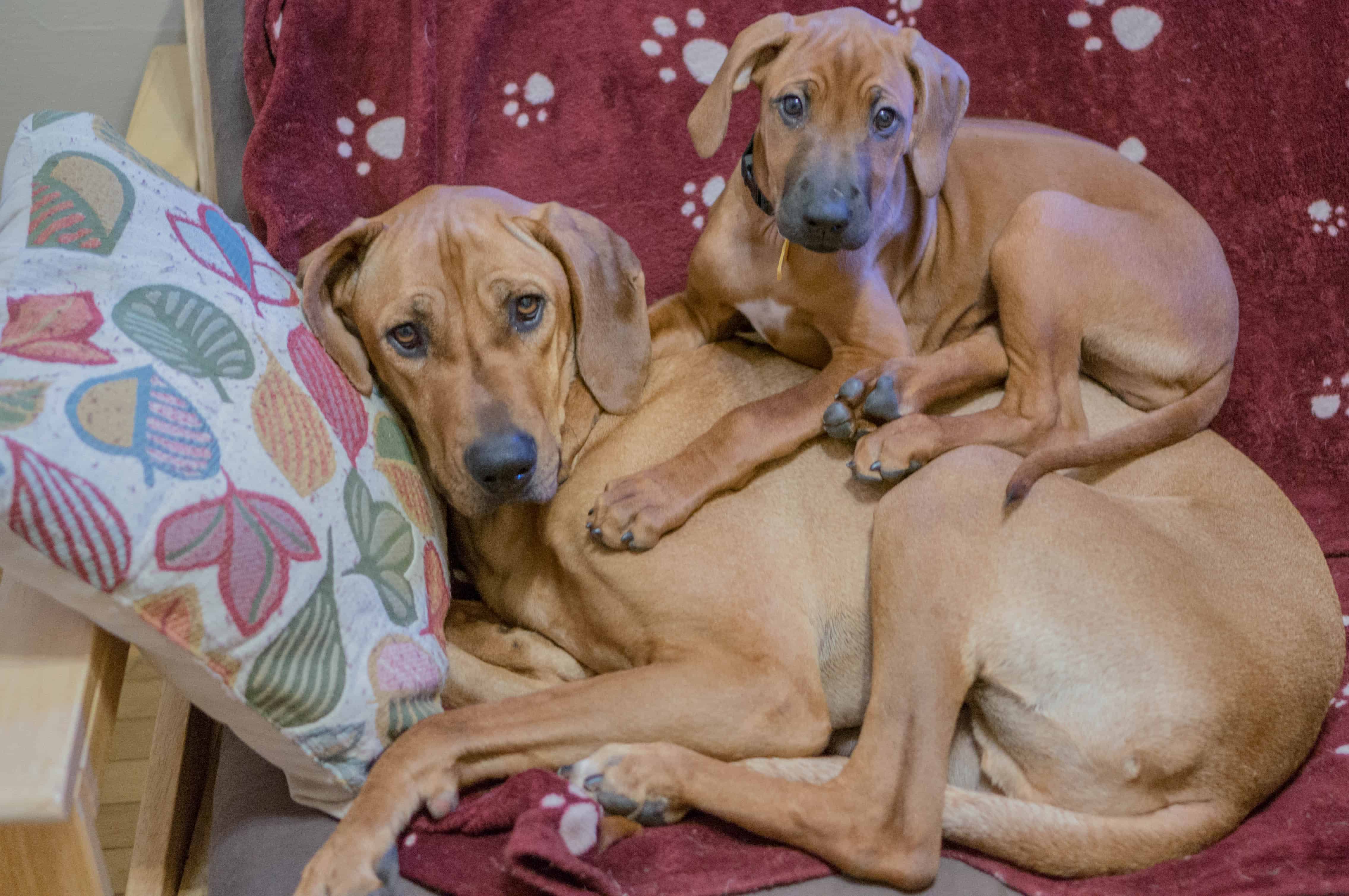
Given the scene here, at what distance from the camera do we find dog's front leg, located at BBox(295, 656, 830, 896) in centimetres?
171

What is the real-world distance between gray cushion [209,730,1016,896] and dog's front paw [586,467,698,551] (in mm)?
632

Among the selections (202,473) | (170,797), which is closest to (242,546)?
(202,473)

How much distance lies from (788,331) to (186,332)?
1207 millimetres

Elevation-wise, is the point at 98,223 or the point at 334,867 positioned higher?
the point at 98,223

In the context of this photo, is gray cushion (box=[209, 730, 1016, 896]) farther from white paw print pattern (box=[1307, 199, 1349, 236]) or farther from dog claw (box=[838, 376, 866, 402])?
white paw print pattern (box=[1307, 199, 1349, 236])

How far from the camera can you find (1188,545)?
1909 mm

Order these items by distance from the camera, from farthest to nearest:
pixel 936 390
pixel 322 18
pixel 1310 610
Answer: pixel 322 18 → pixel 936 390 → pixel 1310 610

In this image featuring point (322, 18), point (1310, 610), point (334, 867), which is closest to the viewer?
point (334, 867)

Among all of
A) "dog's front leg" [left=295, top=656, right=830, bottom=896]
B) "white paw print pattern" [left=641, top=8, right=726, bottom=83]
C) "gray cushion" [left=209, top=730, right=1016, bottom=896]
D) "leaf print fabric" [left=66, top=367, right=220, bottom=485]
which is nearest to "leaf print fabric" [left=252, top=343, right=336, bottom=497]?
"leaf print fabric" [left=66, top=367, right=220, bottom=485]

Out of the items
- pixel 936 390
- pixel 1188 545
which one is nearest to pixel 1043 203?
pixel 936 390

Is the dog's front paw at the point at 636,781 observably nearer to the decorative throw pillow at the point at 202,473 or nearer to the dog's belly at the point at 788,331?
the decorative throw pillow at the point at 202,473

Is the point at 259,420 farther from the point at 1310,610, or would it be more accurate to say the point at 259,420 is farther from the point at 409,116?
the point at 1310,610

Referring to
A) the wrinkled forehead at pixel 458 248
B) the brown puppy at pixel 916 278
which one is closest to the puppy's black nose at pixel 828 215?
the brown puppy at pixel 916 278

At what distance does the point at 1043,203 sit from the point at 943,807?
1.24 meters
